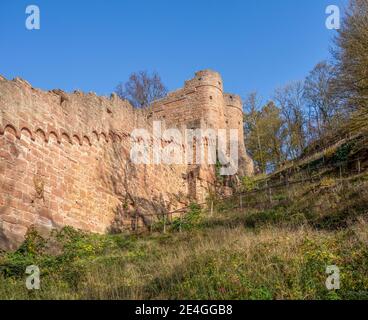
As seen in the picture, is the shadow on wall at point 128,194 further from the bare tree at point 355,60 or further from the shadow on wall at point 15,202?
the bare tree at point 355,60

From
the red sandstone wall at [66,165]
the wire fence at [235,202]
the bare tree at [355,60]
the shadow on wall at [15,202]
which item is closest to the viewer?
the shadow on wall at [15,202]

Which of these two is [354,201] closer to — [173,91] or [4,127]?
[4,127]

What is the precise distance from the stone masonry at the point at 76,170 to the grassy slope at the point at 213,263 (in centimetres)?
87

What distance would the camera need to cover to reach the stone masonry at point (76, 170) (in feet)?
31.9

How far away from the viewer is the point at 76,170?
1220cm

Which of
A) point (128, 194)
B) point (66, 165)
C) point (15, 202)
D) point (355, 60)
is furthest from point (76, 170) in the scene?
point (355, 60)

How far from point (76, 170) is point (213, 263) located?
686cm

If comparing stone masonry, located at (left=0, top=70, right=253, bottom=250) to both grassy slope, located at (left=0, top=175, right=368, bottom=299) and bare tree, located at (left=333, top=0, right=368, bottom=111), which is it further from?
bare tree, located at (left=333, top=0, right=368, bottom=111)

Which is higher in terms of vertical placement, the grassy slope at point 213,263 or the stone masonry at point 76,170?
the stone masonry at point 76,170

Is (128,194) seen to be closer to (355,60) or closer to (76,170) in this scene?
(76,170)

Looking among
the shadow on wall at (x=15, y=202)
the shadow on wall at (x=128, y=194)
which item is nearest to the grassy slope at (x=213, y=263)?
the shadow on wall at (x=15, y=202)

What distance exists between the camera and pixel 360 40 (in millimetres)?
12625

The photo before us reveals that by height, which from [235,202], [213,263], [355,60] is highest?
[355,60]

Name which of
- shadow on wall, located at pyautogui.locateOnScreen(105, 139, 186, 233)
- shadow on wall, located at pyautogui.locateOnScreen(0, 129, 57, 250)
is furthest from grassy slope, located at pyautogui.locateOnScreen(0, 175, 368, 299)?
shadow on wall, located at pyautogui.locateOnScreen(105, 139, 186, 233)
